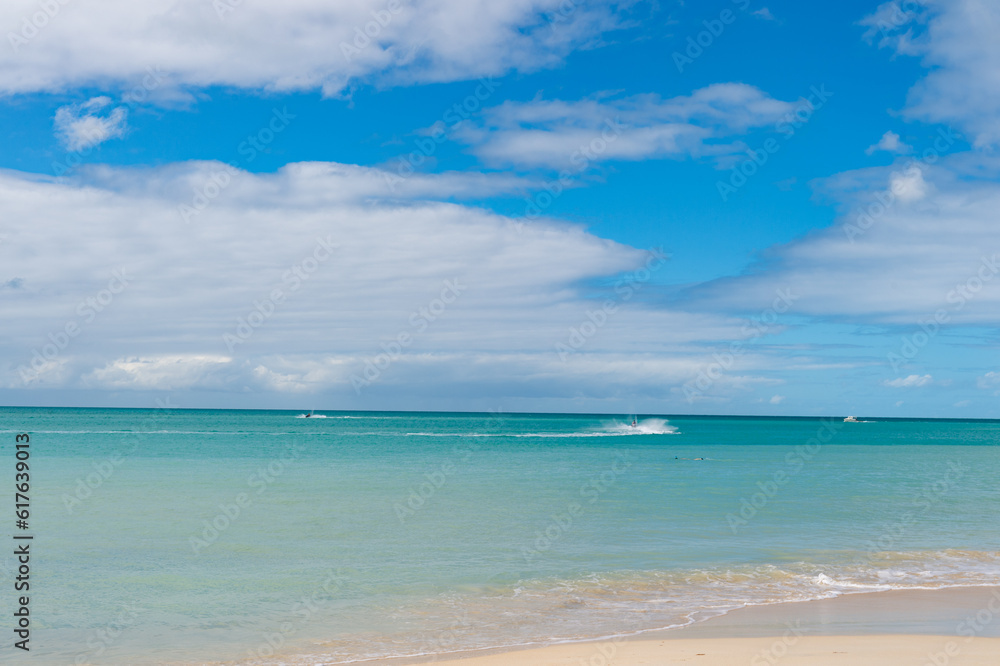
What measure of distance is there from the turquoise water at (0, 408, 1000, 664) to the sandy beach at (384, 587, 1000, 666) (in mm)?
754

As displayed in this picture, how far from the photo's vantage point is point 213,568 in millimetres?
16359

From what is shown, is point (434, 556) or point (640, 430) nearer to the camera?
point (434, 556)

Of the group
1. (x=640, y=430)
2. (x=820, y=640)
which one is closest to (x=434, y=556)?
(x=820, y=640)

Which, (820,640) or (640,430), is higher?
(820,640)

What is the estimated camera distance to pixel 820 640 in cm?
1135

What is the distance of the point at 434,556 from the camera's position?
1770cm

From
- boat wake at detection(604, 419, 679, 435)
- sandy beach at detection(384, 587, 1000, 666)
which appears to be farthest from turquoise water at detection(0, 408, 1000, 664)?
boat wake at detection(604, 419, 679, 435)

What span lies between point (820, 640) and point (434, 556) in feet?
29.9

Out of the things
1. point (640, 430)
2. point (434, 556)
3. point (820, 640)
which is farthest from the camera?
point (640, 430)

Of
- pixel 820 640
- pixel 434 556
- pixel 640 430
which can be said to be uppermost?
pixel 820 640

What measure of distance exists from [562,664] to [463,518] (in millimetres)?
13404

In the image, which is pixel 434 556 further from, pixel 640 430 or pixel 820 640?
pixel 640 430

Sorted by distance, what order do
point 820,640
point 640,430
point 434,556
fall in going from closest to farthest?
point 820,640
point 434,556
point 640,430

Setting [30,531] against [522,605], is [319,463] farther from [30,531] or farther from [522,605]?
[522,605]
